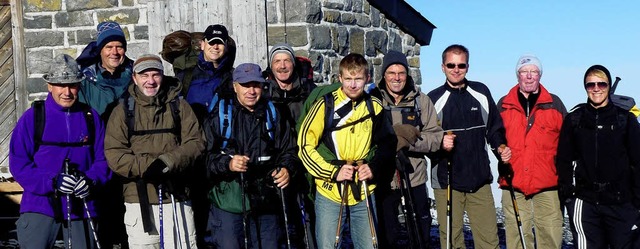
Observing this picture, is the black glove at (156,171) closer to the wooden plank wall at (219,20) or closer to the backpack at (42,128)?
the backpack at (42,128)

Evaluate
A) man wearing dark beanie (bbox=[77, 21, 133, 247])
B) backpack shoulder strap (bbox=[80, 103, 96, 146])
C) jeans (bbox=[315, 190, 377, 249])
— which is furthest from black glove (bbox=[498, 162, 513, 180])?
backpack shoulder strap (bbox=[80, 103, 96, 146])

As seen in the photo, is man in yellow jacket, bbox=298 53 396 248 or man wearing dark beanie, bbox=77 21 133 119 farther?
man wearing dark beanie, bbox=77 21 133 119

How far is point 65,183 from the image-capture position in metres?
5.81

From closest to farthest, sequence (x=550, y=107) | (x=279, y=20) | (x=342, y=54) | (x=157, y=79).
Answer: (x=157, y=79), (x=550, y=107), (x=279, y=20), (x=342, y=54)

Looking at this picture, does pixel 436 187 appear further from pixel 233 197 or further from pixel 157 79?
pixel 157 79

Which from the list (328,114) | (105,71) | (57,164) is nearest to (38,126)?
(57,164)

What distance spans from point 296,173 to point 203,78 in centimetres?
121

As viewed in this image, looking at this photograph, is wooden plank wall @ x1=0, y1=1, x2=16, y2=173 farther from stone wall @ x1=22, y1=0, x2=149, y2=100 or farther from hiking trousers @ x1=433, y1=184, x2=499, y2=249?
hiking trousers @ x1=433, y1=184, x2=499, y2=249

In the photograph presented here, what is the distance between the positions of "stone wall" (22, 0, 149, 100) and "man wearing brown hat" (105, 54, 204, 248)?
3.41 m

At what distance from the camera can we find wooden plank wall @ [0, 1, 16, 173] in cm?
1020

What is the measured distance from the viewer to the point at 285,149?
638 cm

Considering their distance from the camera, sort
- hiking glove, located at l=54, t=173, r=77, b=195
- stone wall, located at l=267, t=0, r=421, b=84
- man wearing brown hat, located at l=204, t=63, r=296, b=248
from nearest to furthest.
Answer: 1. hiking glove, located at l=54, t=173, r=77, b=195
2. man wearing brown hat, located at l=204, t=63, r=296, b=248
3. stone wall, located at l=267, t=0, r=421, b=84

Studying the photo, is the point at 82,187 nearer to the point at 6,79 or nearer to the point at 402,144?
the point at 402,144

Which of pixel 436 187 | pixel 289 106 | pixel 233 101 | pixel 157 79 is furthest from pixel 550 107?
pixel 157 79
